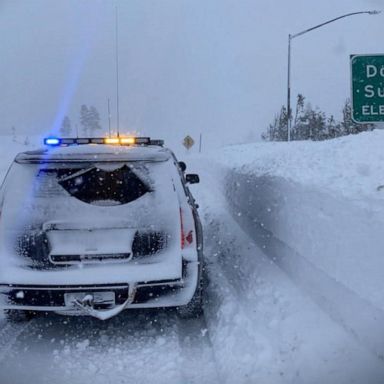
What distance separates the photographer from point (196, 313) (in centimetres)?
565

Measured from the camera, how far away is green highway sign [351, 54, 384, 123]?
5.68 m

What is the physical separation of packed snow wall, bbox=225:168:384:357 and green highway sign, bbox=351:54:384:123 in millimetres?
902

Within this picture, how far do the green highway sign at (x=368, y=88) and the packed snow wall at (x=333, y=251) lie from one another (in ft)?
2.96

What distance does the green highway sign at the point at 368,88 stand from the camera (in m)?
5.68

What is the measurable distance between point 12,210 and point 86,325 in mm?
Answer: 1403

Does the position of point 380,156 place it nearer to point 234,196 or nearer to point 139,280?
point 139,280

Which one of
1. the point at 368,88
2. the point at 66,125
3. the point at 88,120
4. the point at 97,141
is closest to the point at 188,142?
the point at 97,141

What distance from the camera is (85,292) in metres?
4.96

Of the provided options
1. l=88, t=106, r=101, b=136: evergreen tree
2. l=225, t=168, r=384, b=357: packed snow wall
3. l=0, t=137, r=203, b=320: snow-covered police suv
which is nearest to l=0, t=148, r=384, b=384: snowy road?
l=225, t=168, r=384, b=357: packed snow wall

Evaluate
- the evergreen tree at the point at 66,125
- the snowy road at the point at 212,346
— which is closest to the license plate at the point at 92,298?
the snowy road at the point at 212,346

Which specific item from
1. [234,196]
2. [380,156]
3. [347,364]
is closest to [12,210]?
[347,364]

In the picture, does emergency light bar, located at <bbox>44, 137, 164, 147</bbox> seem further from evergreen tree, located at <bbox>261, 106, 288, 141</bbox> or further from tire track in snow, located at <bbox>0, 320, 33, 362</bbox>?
evergreen tree, located at <bbox>261, 106, 288, 141</bbox>

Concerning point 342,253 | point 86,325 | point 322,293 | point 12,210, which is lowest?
point 86,325

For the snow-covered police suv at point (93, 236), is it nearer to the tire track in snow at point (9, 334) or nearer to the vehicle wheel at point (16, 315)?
the tire track in snow at point (9, 334)
